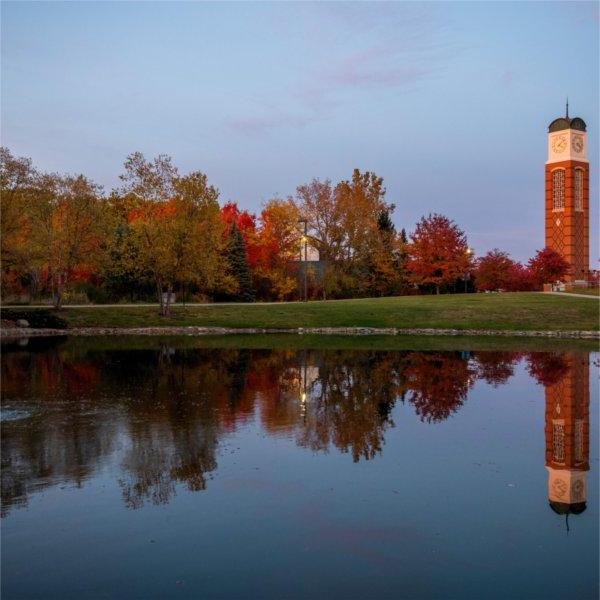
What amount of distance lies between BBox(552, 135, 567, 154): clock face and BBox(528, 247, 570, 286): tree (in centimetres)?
2170

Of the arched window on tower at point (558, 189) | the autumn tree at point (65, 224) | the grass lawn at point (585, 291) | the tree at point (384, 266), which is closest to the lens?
the autumn tree at point (65, 224)

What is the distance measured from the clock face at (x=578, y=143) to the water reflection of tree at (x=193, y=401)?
181ft

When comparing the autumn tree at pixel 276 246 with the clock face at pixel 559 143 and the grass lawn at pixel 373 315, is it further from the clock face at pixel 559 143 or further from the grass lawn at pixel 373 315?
the clock face at pixel 559 143

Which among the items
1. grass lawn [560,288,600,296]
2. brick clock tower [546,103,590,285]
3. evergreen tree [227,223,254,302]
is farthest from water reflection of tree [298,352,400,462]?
brick clock tower [546,103,590,285]

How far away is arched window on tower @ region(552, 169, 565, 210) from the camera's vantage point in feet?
238

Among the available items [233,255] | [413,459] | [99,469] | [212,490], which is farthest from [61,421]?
[233,255]

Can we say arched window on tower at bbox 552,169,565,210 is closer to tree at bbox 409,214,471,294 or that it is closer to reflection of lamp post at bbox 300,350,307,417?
tree at bbox 409,214,471,294

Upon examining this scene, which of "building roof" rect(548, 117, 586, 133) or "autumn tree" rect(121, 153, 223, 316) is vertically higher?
"building roof" rect(548, 117, 586, 133)

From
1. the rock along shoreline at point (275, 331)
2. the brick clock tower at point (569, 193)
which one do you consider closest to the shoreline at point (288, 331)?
the rock along shoreline at point (275, 331)

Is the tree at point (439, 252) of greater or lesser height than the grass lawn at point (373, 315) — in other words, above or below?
above

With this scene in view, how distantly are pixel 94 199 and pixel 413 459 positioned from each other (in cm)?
3596

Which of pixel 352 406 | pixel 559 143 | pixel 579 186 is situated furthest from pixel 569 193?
pixel 352 406

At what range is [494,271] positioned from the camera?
58.6m

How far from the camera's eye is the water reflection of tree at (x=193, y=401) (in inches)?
390
